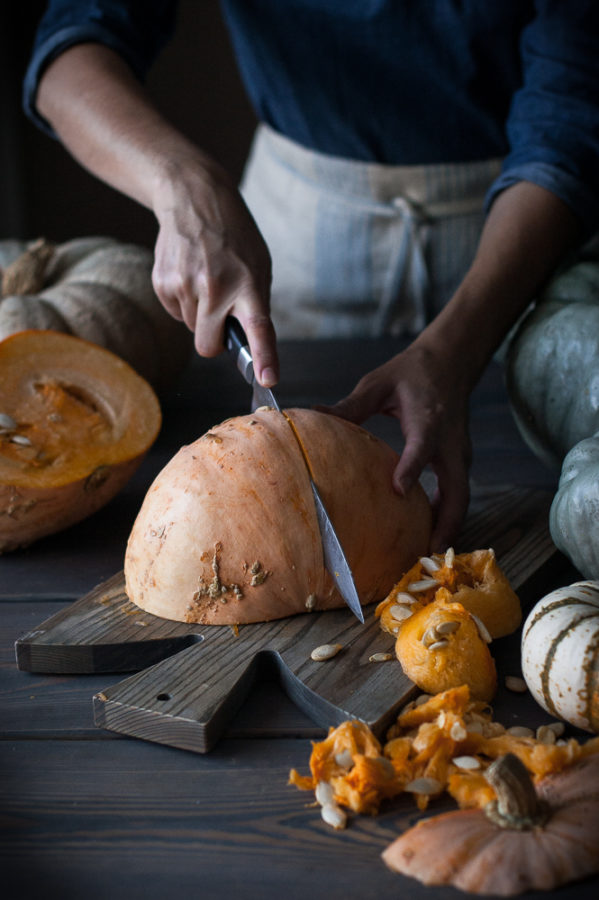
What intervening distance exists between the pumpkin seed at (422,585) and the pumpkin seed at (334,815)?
0.31 metres

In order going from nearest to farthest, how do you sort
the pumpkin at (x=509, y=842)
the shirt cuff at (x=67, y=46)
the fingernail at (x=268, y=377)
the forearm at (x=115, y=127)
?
the pumpkin at (x=509, y=842) → the fingernail at (x=268, y=377) → the forearm at (x=115, y=127) → the shirt cuff at (x=67, y=46)

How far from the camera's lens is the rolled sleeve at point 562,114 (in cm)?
152

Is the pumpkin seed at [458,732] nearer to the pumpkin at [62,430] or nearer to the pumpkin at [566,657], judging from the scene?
the pumpkin at [566,657]

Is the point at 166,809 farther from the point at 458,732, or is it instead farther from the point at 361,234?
the point at 361,234

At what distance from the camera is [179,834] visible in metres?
0.77

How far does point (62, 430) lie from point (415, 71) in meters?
1.02

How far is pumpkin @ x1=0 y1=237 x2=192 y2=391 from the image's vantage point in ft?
5.45

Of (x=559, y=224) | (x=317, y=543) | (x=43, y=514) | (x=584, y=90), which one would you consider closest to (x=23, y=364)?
(x=43, y=514)

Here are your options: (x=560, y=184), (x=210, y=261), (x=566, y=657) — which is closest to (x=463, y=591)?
(x=566, y=657)

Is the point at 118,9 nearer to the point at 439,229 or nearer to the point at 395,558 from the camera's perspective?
the point at 439,229

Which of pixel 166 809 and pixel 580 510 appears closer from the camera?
pixel 166 809

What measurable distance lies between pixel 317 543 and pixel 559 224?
768mm

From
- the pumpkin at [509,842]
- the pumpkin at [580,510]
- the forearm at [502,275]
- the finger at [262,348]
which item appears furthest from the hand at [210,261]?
the pumpkin at [509,842]

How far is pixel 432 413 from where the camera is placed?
1.23 metres
